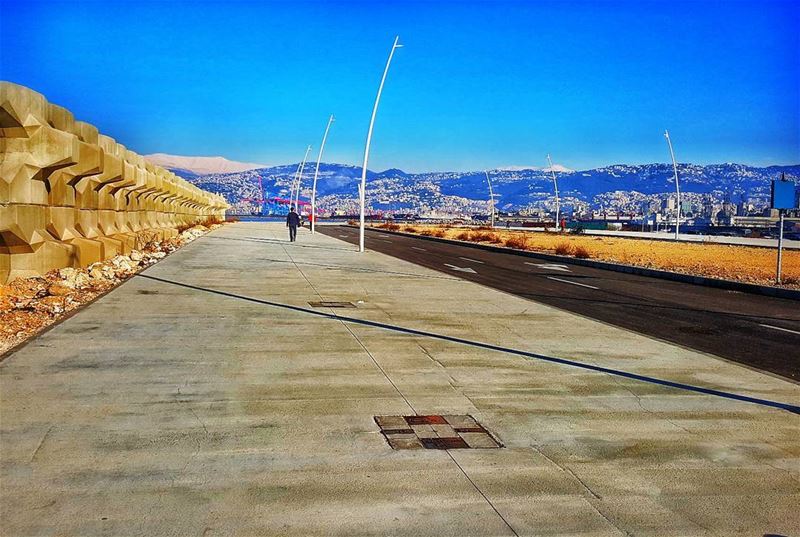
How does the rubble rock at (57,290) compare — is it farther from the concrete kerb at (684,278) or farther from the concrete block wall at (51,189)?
the concrete kerb at (684,278)

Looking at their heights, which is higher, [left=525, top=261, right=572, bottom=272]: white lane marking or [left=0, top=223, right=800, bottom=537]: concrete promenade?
[left=0, top=223, right=800, bottom=537]: concrete promenade

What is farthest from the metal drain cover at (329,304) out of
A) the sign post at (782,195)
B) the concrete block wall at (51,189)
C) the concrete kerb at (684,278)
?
the sign post at (782,195)

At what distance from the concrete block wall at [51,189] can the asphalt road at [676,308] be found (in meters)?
10.1

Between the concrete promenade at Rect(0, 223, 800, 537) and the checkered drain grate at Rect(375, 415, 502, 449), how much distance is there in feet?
0.43

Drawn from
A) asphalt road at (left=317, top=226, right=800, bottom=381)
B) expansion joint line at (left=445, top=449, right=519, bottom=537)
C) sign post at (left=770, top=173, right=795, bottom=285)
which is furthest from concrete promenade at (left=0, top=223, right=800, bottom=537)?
sign post at (left=770, top=173, right=795, bottom=285)

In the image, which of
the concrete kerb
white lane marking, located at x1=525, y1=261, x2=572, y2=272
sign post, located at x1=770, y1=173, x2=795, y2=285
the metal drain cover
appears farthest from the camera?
white lane marking, located at x1=525, y1=261, x2=572, y2=272

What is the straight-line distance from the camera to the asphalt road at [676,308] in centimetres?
1073

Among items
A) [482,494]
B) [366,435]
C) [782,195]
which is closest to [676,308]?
[782,195]

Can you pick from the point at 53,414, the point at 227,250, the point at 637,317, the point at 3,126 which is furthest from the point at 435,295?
the point at 227,250

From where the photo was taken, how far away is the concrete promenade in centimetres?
438

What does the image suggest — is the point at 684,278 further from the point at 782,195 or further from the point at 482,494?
the point at 482,494

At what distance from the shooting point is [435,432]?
6008 mm

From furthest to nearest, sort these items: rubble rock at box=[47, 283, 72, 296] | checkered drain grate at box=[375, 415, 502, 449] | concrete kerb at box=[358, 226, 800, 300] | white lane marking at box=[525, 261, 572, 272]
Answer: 1. white lane marking at box=[525, 261, 572, 272]
2. concrete kerb at box=[358, 226, 800, 300]
3. rubble rock at box=[47, 283, 72, 296]
4. checkered drain grate at box=[375, 415, 502, 449]

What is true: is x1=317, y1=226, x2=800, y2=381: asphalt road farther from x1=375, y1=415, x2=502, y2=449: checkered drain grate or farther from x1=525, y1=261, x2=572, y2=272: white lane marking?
x1=375, y1=415, x2=502, y2=449: checkered drain grate
